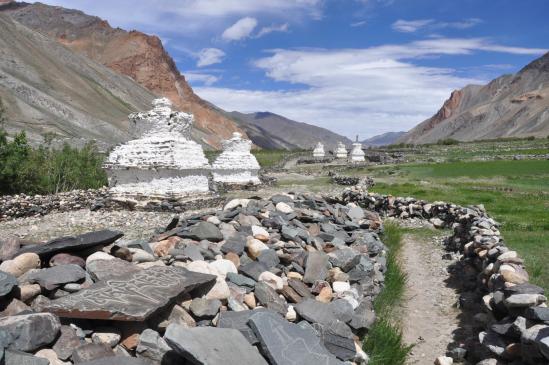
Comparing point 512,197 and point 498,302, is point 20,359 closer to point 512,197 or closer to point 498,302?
point 498,302

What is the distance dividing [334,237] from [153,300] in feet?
16.0

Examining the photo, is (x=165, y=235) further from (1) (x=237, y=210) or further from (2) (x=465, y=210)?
(2) (x=465, y=210)

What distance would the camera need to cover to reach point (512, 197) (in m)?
17.4

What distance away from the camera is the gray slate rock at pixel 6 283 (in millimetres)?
4371

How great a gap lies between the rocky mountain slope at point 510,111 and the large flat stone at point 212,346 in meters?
120

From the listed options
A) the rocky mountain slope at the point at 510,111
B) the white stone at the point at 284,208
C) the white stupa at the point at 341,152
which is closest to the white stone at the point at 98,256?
the white stone at the point at 284,208

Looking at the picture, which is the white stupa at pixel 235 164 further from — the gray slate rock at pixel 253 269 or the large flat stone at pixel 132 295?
the large flat stone at pixel 132 295

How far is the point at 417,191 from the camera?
19719mm

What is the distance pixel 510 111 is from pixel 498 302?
154899 mm

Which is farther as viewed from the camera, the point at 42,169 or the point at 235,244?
the point at 42,169

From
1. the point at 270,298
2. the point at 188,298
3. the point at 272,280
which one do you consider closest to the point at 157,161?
the point at 272,280

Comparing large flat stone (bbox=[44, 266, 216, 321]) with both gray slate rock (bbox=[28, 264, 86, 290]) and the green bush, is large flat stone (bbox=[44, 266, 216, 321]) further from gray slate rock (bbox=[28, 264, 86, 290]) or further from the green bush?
the green bush

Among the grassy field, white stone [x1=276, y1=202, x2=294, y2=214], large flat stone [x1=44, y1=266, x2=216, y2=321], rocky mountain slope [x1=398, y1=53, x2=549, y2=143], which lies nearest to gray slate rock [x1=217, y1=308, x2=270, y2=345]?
large flat stone [x1=44, y1=266, x2=216, y2=321]

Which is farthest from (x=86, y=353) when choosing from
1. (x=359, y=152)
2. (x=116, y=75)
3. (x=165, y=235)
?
(x=116, y=75)
